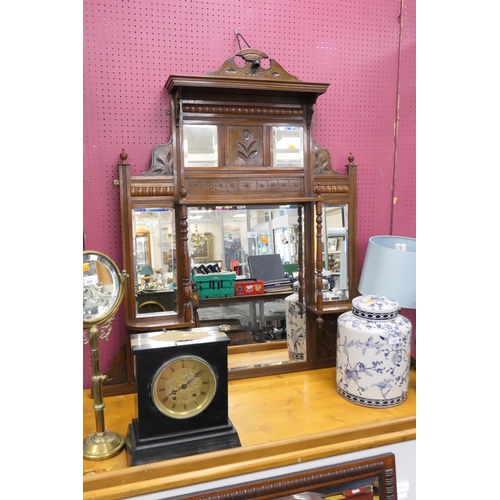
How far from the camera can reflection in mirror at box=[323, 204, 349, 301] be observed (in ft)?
6.77

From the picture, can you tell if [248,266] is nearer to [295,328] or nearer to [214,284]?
[214,284]

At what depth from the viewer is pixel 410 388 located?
1.89 metres

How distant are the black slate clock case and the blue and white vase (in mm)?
555

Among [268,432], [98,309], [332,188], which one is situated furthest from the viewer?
[332,188]

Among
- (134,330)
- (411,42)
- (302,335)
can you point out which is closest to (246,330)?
(302,335)

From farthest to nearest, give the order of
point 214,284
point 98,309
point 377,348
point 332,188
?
point 332,188
point 214,284
point 377,348
point 98,309

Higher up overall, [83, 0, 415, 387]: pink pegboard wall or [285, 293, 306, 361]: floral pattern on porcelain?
[83, 0, 415, 387]: pink pegboard wall

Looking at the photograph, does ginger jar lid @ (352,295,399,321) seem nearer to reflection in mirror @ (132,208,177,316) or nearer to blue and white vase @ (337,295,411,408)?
blue and white vase @ (337,295,411,408)

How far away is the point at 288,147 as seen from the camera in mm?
1991

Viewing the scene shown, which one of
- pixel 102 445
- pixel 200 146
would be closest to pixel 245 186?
pixel 200 146

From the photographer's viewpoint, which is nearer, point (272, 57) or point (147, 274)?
point (147, 274)

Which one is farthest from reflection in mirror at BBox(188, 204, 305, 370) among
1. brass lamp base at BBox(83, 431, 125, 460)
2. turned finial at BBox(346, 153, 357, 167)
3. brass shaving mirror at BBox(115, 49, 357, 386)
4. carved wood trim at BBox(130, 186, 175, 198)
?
brass lamp base at BBox(83, 431, 125, 460)

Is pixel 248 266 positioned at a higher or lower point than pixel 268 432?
higher

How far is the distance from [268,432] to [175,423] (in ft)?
1.11
